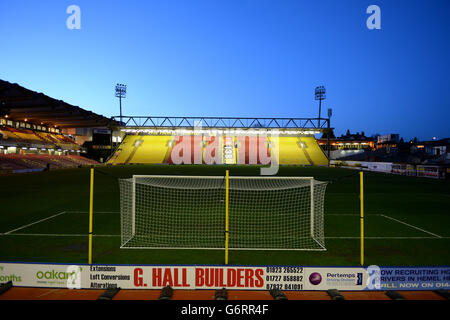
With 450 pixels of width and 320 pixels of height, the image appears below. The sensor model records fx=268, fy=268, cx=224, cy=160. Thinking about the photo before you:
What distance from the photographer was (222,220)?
32.3 feet

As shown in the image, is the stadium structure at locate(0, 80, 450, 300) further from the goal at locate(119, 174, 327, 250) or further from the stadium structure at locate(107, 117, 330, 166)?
the stadium structure at locate(107, 117, 330, 166)

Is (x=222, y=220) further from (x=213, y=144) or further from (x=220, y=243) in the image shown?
(x=213, y=144)

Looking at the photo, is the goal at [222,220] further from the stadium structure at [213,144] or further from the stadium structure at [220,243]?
the stadium structure at [213,144]

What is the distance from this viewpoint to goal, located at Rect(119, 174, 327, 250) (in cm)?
720

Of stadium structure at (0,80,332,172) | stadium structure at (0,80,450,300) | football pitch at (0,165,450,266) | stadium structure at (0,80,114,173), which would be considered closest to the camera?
stadium structure at (0,80,450,300)

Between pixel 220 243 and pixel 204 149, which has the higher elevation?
pixel 204 149

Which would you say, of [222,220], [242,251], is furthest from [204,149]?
[242,251]

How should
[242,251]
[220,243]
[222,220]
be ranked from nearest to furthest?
[242,251] < [220,243] < [222,220]

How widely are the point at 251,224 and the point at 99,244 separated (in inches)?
189

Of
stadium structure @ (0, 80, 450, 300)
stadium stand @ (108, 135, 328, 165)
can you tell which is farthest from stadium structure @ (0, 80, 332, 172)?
stadium structure @ (0, 80, 450, 300)

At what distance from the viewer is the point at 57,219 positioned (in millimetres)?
9844

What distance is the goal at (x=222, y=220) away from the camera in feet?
23.6

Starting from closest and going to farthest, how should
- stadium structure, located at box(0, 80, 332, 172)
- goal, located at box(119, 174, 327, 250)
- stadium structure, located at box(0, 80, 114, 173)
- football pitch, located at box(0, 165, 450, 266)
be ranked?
football pitch, located at box(0, 165, 450, 266) < goal, located at box(119, 174, 327, 250) < stadium structure, located at box(0, 80, 114, 173) < stadium structure, located at box(0, 80, 332, 172)

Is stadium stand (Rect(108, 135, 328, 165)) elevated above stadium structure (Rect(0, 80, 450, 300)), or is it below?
above
